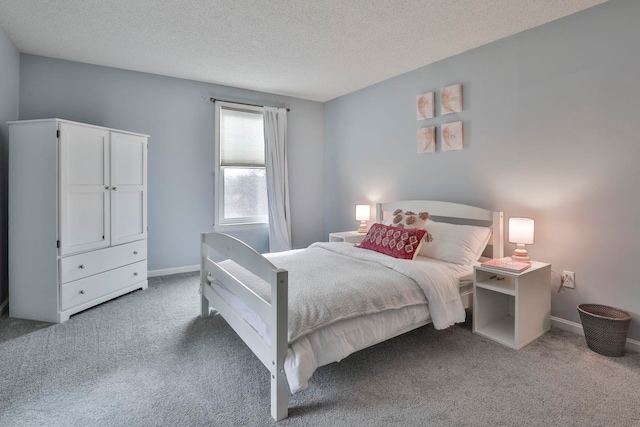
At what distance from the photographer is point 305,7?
2416mm

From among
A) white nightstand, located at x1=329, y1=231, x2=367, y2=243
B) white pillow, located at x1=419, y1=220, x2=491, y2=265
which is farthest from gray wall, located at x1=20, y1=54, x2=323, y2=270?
white pillow, located at x1=419, y1=220, x2=491, y2=265

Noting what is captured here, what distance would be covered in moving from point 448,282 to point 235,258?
1510 millimetres

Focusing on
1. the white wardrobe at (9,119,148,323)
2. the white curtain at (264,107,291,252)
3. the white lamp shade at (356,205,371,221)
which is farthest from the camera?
the white curtain at (264,107,291,252)

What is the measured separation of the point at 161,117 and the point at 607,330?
180 inches

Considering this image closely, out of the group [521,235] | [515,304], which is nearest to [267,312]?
[515,304]

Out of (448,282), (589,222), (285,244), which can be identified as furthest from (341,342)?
(285,244)

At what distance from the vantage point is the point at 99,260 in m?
3.04

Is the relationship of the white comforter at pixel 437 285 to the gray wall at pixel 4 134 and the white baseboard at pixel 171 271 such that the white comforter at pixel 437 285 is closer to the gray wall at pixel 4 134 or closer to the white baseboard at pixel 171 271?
the white baseboard at pixel 171 271

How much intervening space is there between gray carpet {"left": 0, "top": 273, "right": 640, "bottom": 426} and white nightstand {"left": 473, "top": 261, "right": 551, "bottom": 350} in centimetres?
9

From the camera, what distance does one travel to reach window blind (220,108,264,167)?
434 cm

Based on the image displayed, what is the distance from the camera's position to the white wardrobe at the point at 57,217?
106 inches

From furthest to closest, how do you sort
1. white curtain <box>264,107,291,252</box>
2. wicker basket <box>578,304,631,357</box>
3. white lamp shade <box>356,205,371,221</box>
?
white curtain <box>264,107,291,252</box>
white lamp shade <box>356,205,371,221</box>
wicker basket <box>578,304,631,357</box>

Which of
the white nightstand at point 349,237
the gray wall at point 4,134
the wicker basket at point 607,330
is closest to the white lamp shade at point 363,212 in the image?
the white nightstand at point 349,237

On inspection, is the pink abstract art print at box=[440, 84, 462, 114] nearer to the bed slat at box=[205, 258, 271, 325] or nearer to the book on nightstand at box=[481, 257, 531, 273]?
the book on nightstand at box=[481, 257, 531, 273]
